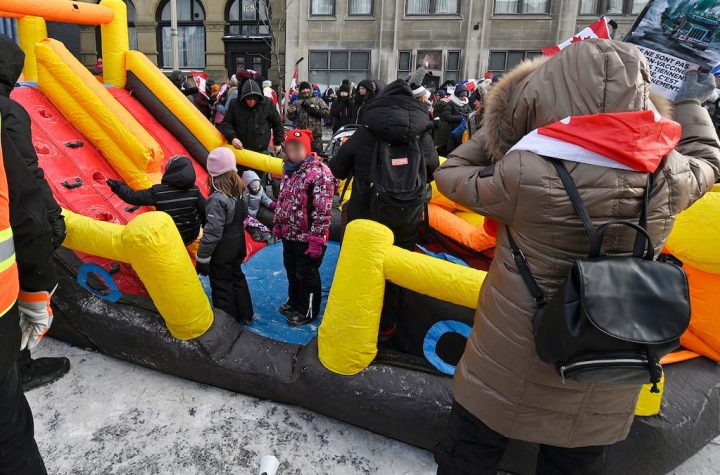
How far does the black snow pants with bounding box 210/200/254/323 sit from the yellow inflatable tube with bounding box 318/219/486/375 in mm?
1105

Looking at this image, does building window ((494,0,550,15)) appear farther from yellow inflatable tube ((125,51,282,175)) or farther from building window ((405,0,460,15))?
yellow inflatable tube ((125,51,282,175))

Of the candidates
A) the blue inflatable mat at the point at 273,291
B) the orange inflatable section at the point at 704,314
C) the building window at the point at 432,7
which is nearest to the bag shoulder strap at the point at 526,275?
the orange inflatable section at the point at 704,314

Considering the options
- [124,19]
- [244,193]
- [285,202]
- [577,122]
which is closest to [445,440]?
[577,122]

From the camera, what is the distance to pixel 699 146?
1.63 meters

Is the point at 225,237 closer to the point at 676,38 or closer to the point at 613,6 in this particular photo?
the point at 676,38

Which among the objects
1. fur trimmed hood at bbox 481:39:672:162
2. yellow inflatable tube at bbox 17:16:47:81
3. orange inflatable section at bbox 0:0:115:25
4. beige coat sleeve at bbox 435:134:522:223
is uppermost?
orange inflatable section at bbox 0:0:115:25

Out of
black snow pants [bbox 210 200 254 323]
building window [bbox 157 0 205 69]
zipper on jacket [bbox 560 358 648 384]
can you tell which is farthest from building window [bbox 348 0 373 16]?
zipper on jacket [bbox 560 358 648 384]

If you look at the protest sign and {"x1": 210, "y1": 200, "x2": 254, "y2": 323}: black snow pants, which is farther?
{"x1": 210, "y1": 200, "x2": 254, "y2": 323}: black snow pants

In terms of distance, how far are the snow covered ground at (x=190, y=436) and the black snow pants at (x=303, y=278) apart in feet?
3.16

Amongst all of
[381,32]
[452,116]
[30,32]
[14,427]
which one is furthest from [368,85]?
[381,32]

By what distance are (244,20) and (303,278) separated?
21953mm

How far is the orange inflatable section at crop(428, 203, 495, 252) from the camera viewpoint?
3.60 metres

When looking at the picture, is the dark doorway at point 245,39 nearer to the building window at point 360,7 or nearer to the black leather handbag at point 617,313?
the building window at point 360,7

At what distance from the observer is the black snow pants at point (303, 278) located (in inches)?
138
